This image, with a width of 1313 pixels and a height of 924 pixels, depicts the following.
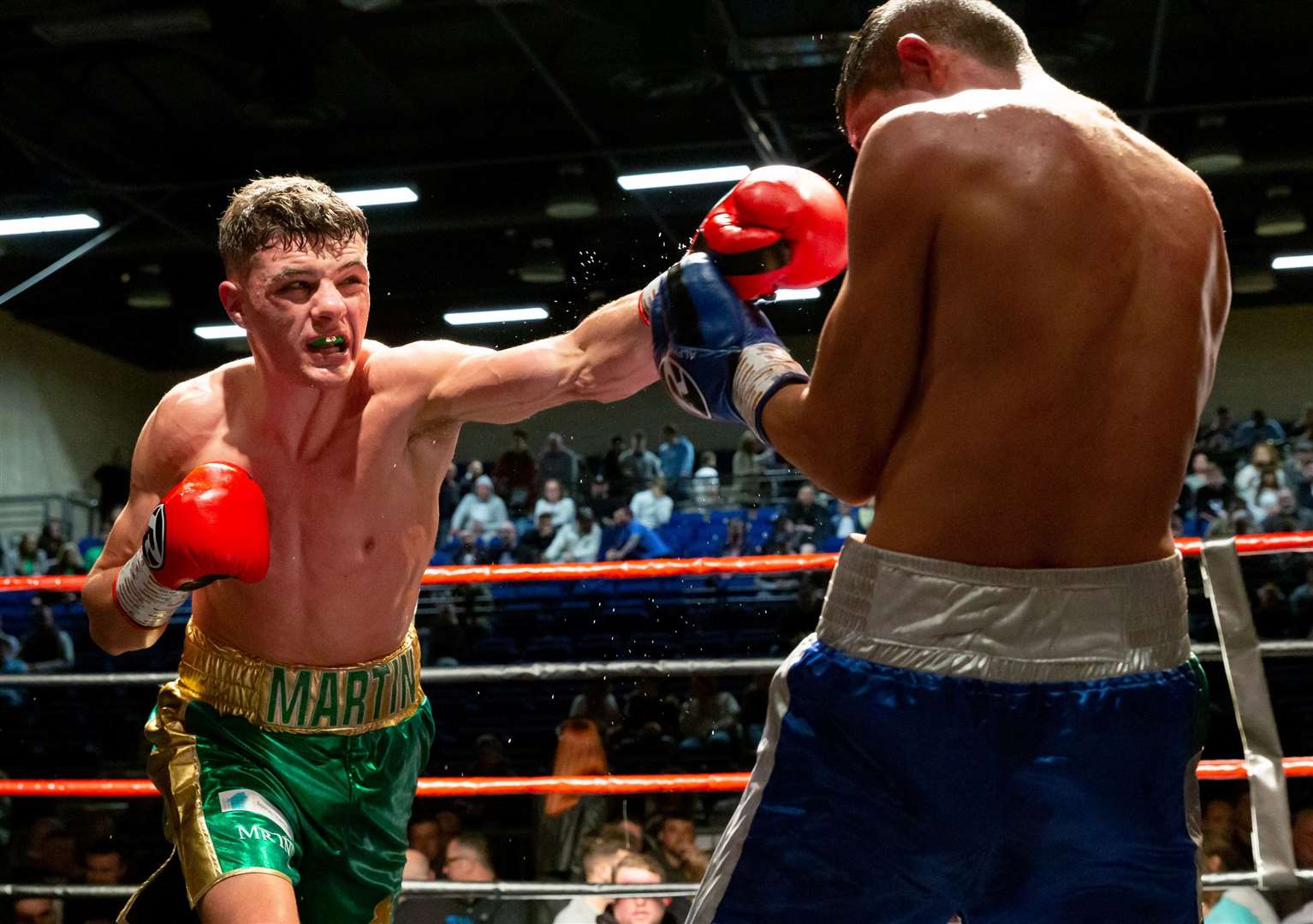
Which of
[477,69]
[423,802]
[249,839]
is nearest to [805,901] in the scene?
[249,839]

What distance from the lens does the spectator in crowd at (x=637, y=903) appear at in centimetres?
317

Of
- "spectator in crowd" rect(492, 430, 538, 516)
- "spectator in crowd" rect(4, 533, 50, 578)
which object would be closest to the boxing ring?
"spectator in crowd" rect(492, 430, 538, 516)

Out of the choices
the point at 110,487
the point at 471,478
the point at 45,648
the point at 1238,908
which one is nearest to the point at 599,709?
the point at 1238,908

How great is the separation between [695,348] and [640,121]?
9.85 meters

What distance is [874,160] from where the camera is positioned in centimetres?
126

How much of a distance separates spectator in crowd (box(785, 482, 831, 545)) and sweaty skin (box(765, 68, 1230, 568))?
693 cm

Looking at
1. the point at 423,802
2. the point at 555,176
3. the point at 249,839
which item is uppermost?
the point at 555,176

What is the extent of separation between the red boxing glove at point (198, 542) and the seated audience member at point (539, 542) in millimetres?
6968

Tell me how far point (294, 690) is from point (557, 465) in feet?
26.2

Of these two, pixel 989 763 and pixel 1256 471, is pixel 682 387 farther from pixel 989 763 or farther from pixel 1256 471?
pixel 1256 471

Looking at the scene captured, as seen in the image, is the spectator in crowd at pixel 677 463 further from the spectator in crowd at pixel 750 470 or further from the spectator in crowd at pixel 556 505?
the spectator in crowd at pixel 556 505

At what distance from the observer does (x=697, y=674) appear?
9.33ft

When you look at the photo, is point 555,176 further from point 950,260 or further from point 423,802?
point 950,260

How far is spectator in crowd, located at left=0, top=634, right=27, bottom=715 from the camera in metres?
7.07
